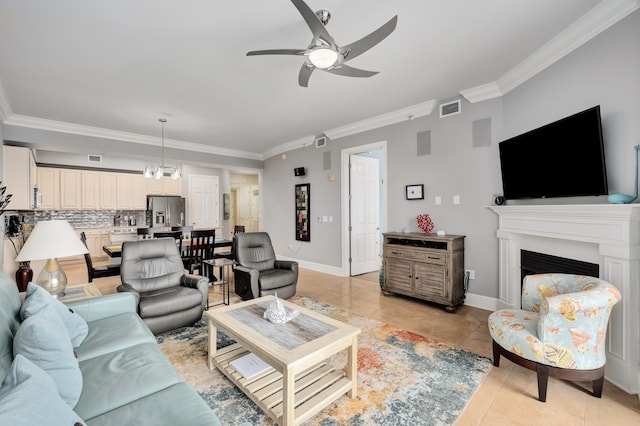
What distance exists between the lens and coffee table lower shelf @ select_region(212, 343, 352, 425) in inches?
67.3

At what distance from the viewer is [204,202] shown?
316 inches

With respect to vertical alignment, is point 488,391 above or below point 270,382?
below

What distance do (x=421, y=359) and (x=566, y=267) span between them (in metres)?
1.59

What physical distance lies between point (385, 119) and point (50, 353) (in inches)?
177

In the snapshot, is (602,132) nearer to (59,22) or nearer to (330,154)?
(330,154)

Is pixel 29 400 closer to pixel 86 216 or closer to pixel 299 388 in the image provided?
Result: pixel 299 388

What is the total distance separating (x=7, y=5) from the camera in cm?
207

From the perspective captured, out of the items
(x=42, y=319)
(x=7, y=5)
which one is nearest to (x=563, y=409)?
(x=42, y=319)

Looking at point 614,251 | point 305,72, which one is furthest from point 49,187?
point 614,251

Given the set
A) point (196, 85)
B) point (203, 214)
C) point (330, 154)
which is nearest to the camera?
point (196, 85)

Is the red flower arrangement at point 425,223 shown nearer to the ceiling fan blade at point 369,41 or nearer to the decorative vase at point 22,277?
the ceiling fan blade at point 369,41

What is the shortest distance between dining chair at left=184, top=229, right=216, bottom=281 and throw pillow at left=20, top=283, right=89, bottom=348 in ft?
8.20

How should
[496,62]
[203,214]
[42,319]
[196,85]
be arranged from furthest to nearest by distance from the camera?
[203,214] < [196,85] < [496,62] < [42,319]

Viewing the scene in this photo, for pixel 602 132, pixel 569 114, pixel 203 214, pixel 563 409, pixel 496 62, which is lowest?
pixel 563 409
